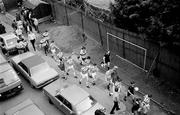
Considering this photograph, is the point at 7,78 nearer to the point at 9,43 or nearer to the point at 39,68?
the point at 39,68

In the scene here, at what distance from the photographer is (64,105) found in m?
12.7

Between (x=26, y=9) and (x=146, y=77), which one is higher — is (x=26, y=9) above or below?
above

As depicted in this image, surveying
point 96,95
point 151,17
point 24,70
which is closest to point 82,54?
point 96,95

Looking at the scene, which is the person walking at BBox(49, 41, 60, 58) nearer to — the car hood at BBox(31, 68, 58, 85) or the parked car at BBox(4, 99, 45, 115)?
the car hood at BBox(31, 68, 58, 85)

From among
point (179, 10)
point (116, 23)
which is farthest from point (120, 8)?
point (179, 10)

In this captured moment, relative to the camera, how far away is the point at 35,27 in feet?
75.8

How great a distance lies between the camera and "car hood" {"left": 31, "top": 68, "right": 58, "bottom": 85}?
50.1 ft

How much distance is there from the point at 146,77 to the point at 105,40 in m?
4.69

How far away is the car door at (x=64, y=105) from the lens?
40.5 feet

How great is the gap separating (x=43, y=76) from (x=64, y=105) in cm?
350

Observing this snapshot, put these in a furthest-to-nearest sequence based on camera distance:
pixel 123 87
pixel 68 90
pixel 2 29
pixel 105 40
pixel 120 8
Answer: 1. pixel 2 29
2. pixel 105 40
3. pixel 120 8
4. pixel 123 87
5. pixel 68 90

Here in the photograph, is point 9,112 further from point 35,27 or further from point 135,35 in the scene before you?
point 35,27

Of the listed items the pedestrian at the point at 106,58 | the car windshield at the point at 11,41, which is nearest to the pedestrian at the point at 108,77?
the pedestrian at the point at 106,58

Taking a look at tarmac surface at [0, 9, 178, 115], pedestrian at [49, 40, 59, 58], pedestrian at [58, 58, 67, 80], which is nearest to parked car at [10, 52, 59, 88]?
pedestrian at [58, 58, 67, 80]
